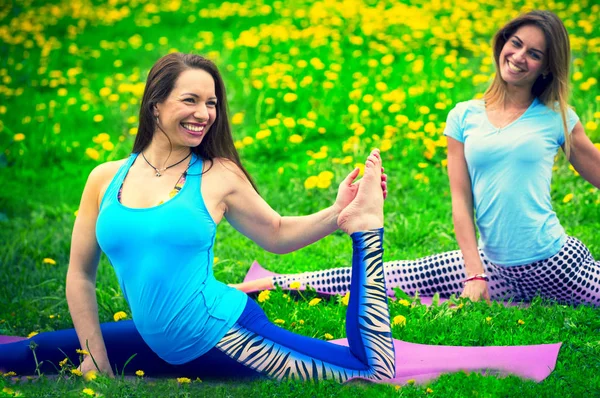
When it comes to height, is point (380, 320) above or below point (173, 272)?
below

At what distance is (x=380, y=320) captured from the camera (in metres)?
2.82

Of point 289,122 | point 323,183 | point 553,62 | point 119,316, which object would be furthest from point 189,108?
point 289,122

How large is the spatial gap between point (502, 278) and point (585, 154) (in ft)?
2.40

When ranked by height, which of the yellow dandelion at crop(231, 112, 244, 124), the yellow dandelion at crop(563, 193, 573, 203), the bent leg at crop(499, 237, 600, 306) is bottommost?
the bent leg at crop(499, 237, 600, 306)

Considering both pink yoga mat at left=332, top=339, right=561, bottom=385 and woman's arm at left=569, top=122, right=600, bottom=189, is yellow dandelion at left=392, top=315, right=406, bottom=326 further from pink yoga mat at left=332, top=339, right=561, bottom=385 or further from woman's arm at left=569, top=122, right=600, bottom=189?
woman's arm at left=569, top=122, right=600, bottom=189

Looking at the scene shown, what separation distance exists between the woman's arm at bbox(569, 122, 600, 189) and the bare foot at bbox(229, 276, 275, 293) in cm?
164

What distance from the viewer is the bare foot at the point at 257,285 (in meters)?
4.01

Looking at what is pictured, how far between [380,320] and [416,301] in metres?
0.99

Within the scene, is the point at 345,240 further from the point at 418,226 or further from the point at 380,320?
the point at 380,320

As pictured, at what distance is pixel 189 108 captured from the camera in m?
2.89

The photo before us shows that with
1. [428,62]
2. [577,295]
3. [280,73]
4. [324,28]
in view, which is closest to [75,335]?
[577,295]

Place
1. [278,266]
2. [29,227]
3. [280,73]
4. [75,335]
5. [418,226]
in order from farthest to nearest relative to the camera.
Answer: [280,73], [29,227], [418,226], [278,266], [75,335]

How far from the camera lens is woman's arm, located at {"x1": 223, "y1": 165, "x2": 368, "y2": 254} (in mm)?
2986

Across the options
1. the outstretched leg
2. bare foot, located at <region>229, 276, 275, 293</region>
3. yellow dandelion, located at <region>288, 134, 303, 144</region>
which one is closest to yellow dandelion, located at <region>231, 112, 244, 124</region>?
yellow dandelion, located at <region>288, 134, 303, 144</region>
